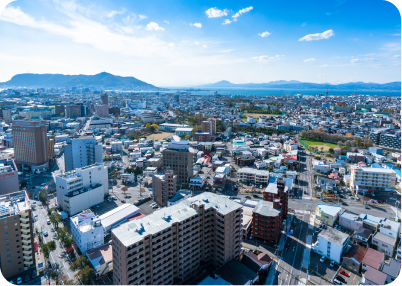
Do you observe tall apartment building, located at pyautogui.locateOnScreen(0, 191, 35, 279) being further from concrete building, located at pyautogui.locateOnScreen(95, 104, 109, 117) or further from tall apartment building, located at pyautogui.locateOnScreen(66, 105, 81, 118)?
concrete building, located at pyautogui.locateOnScreen(95, 104, 109, 117)

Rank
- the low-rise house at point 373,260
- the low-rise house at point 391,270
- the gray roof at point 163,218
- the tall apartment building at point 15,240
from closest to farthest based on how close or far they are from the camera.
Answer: the gray roof at point 163,218
the low-rise house at point 391,270
the tall apartment building at point 15,240
the low-rise house at point 373,260

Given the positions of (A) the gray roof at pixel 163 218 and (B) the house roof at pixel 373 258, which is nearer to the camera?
(A) the gray roof at pixel 163 218

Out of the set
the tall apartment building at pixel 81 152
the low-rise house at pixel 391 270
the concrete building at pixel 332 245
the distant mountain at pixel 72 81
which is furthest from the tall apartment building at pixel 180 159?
the distant mountain at pixel 72 81

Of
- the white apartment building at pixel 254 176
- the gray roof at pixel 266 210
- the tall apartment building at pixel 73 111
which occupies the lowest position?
the white apartment building at pixel 254 176

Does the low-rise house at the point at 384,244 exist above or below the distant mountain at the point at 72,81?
below

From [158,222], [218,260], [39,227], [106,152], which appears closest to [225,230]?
[218,260]

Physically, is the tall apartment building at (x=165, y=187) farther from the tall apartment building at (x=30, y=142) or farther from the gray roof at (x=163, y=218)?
the tall apartment building at (x=30, y=142)
